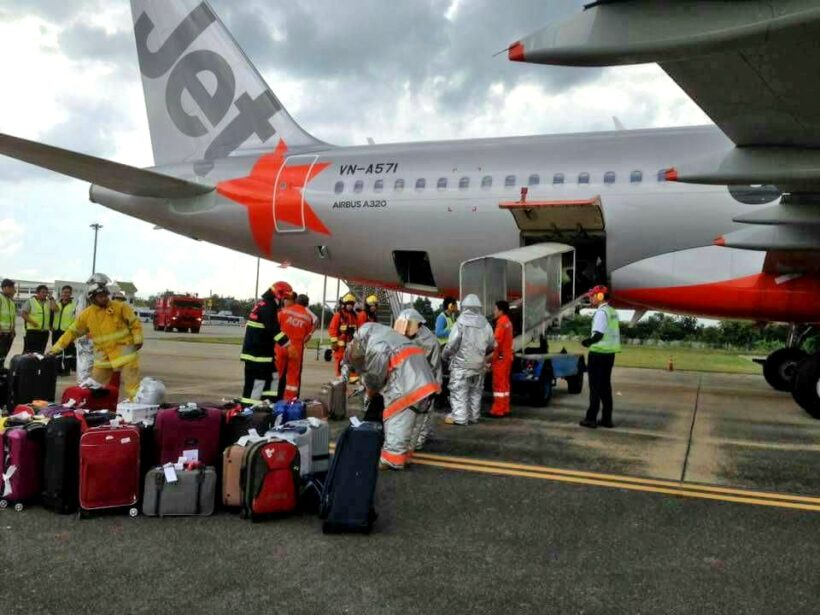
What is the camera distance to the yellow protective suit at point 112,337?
7.41 meters

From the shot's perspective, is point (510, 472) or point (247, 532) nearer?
point (247, 532)

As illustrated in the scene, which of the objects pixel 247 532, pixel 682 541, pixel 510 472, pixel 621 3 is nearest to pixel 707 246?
pixel 510 472

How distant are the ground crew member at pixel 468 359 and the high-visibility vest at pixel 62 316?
7889 millimetres

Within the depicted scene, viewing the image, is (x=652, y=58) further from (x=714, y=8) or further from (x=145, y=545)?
(x=145, y=545)

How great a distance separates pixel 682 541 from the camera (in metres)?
4.29

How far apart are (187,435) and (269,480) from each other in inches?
34.7

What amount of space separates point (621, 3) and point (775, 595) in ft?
10.6

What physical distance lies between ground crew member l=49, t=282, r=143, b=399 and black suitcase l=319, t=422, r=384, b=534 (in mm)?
3995

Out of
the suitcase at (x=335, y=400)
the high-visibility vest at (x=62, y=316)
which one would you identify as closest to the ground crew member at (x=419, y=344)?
the suitcase at (x=335, y=400)

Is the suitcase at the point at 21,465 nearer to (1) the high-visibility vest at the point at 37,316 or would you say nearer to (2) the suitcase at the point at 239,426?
(2) the suitcase at the point at 239,426

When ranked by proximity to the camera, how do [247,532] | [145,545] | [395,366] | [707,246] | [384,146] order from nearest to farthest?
1. [145,545]
2. [247,532]
3. [395,366]
4. [707,246]
5. [384,146]

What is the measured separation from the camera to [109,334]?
7434 millimetres

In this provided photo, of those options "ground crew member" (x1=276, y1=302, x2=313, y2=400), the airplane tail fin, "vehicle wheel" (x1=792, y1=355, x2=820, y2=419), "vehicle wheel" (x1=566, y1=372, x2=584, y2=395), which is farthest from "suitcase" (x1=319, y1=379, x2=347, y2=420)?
the airplane tail fin

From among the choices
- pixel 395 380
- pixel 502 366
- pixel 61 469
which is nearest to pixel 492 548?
pixel 395 380
